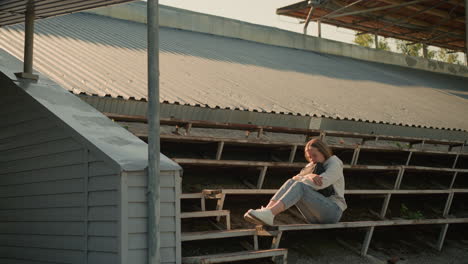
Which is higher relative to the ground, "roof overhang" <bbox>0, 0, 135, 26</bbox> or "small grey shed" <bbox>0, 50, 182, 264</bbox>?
"roof overhang" <bbox>0, 0, 135, 26</bbox>

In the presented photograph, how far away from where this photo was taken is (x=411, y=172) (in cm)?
1049

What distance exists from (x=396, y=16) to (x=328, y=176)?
14813 millimetres

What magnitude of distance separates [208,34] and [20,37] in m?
6.07

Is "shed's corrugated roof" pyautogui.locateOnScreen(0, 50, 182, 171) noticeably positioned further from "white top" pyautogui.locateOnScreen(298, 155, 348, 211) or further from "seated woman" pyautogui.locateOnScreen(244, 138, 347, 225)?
"white top" pyautogui.locateOnScreen(298, 155, 348, 211)

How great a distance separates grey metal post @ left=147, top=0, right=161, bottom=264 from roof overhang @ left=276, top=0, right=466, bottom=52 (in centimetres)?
1435

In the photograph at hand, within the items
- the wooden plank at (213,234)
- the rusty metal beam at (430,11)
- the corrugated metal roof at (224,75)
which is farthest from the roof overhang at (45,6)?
the rusty metal beam at (430,11)

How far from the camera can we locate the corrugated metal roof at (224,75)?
27.1 ft

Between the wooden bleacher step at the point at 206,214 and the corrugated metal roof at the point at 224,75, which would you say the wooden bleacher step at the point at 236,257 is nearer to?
the wooden bleacher step at the point at 206,214

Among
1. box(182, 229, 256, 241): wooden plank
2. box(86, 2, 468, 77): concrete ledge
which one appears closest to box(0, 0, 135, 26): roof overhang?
box(182, 229, 256, 241): wooden plank

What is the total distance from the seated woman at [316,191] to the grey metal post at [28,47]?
8.34 feet

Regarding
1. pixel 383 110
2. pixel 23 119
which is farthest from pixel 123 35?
pixel 23 119

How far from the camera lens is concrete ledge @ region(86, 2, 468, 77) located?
13.3 m

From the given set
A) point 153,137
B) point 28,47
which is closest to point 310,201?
point 153,137

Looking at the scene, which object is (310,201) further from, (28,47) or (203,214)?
(28,47)
